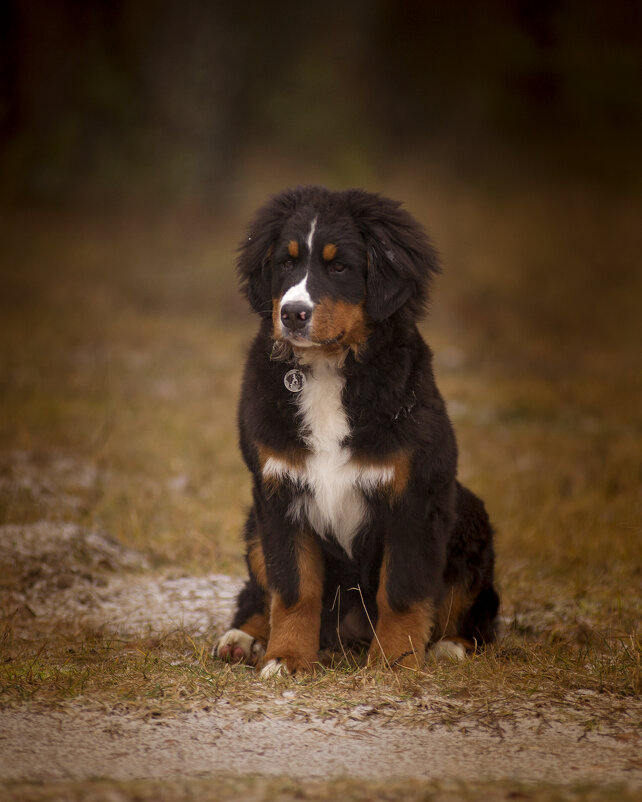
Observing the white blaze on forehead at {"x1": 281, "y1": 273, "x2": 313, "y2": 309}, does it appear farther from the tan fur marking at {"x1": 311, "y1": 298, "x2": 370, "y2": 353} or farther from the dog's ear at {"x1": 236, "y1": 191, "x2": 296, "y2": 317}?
the dog's ear at {"x1": 236, "y1": 191, "x2": 296, "y2": 317}

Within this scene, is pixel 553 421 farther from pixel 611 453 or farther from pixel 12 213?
pixel 12 213

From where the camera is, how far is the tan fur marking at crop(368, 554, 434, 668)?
4.15 meters

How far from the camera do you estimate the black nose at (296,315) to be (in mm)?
3969

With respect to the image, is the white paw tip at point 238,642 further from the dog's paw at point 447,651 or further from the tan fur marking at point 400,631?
the dog's paw at point 447,651

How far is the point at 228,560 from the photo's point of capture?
6.56m

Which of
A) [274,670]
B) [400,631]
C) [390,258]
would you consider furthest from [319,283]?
[274,670]

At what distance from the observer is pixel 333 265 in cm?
420

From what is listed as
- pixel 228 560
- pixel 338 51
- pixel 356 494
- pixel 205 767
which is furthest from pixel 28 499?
pixel 338 51

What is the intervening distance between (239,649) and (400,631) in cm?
75

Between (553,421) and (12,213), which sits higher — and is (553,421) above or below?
below

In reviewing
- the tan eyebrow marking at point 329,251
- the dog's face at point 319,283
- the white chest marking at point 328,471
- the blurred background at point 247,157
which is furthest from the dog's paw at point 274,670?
the blurred background at point 247,157

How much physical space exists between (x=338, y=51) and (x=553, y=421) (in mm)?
10093

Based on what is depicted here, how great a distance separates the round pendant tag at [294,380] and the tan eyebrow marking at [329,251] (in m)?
0.49

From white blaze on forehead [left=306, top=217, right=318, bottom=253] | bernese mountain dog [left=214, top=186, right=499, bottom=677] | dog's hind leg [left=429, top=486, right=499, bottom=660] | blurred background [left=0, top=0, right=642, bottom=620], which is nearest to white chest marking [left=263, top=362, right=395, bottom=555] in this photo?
bernese mountain dog [left=214, top=186, right=499, bottom=677]
